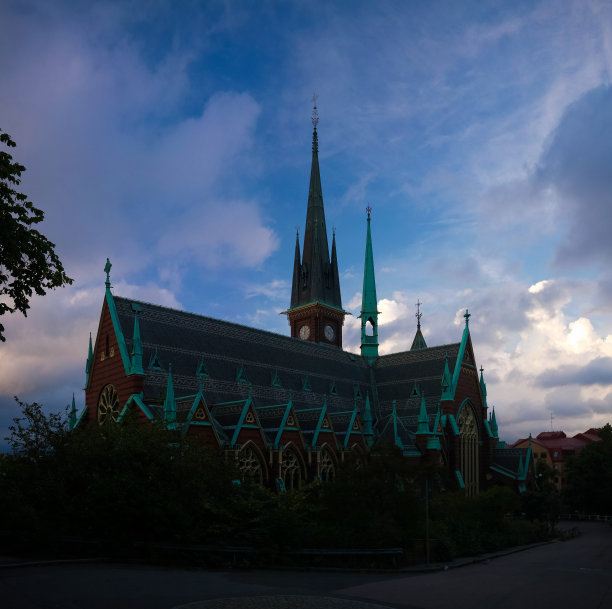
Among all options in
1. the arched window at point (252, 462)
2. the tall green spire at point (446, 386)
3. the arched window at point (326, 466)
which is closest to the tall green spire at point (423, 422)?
the tall green spire at point (446, 386)

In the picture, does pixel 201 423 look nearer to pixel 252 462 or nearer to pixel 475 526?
pixel 252 462

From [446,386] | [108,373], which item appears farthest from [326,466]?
[446,386]

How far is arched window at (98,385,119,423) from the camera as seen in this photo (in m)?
42.5

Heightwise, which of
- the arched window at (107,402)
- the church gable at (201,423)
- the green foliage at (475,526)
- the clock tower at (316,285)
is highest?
the clock tower at (316,285)

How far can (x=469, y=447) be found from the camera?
61.1m

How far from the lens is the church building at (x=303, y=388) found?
41500 mm

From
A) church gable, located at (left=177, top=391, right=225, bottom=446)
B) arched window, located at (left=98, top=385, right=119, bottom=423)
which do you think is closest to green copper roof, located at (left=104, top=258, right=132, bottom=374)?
arched window, located at (left=98, top=385, right=119, bottom=423)

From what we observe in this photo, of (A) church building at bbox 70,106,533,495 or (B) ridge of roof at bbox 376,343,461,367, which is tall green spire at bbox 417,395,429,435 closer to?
(A) church building at bbox 70,106,533,495

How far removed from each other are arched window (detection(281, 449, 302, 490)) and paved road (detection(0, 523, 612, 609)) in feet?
73.9

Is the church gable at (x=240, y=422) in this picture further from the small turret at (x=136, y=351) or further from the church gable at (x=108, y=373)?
the small turret at (x=136, y=351)

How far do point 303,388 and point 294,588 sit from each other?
38.7 meters

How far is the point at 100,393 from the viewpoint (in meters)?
43.9

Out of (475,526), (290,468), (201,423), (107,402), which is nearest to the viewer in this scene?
(475,526)

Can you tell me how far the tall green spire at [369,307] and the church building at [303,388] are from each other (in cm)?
13
